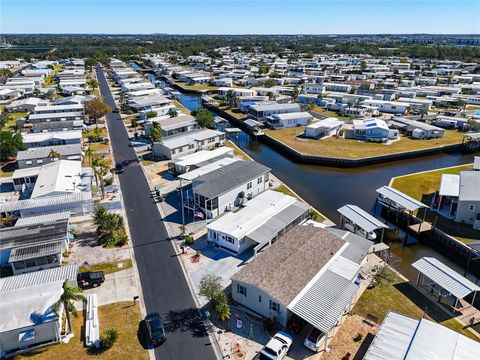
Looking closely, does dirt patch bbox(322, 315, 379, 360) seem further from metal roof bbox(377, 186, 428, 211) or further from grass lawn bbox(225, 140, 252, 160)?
grass lawn bbox(225, 140, 252, 160)

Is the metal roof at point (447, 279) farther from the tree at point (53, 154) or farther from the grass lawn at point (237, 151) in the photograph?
the tree at point (53, 154)

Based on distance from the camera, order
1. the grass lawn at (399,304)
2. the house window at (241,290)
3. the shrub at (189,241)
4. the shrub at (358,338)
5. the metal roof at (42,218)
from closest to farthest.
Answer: the shrub at (358,338), the grass lawn at (399,304), the house window at (241,290), the shrub at (189,241), the metal roof at (42,218)

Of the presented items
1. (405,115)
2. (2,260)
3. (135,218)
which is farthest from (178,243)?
(405,115)

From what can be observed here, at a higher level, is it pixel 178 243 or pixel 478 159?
pixel 478 159

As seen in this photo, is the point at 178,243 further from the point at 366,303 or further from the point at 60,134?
the point at 60,134

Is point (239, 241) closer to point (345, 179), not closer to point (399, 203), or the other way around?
point (399, 203)

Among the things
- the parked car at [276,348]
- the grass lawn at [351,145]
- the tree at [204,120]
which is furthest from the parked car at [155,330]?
the tree at [204,120]
